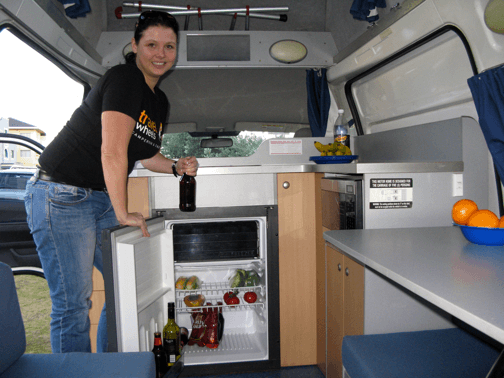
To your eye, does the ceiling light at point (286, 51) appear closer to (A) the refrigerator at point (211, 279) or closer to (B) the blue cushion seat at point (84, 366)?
(A) the refrigerator at point (211, 279)

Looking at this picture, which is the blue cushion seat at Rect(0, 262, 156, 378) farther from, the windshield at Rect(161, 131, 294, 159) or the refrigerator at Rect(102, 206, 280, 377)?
the windshield at Rect(161, 131, 294, 159)

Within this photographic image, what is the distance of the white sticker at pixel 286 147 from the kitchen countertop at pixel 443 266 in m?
1.14

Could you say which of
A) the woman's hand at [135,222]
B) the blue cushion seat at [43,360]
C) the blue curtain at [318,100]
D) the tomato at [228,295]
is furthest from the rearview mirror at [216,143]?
the blue cushion seat at [43,360]

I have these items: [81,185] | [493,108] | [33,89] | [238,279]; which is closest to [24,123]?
[33,89]

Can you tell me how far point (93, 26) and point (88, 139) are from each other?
1.66 metres

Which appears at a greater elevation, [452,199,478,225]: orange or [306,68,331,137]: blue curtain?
[306,68,331,137]: blue curtain

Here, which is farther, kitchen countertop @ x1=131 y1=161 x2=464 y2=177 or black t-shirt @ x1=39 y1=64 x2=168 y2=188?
kitchen countertop @ x1=131 y1=161 x2=464 y2=177

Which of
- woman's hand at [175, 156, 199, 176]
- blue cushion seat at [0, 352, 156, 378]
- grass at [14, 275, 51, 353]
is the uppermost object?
woman's hand at [175, 156, 199, 176]

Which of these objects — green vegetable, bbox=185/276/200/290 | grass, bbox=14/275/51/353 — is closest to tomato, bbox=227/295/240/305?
green vegetable, bbox=185/276/200/290

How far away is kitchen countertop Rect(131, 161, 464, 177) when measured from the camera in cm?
157

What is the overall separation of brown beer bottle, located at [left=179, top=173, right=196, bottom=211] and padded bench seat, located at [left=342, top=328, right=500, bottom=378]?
1184mm

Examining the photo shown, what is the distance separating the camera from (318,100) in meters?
3.15

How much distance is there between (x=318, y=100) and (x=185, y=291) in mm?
1987

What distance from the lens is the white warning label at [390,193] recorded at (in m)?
1.59
